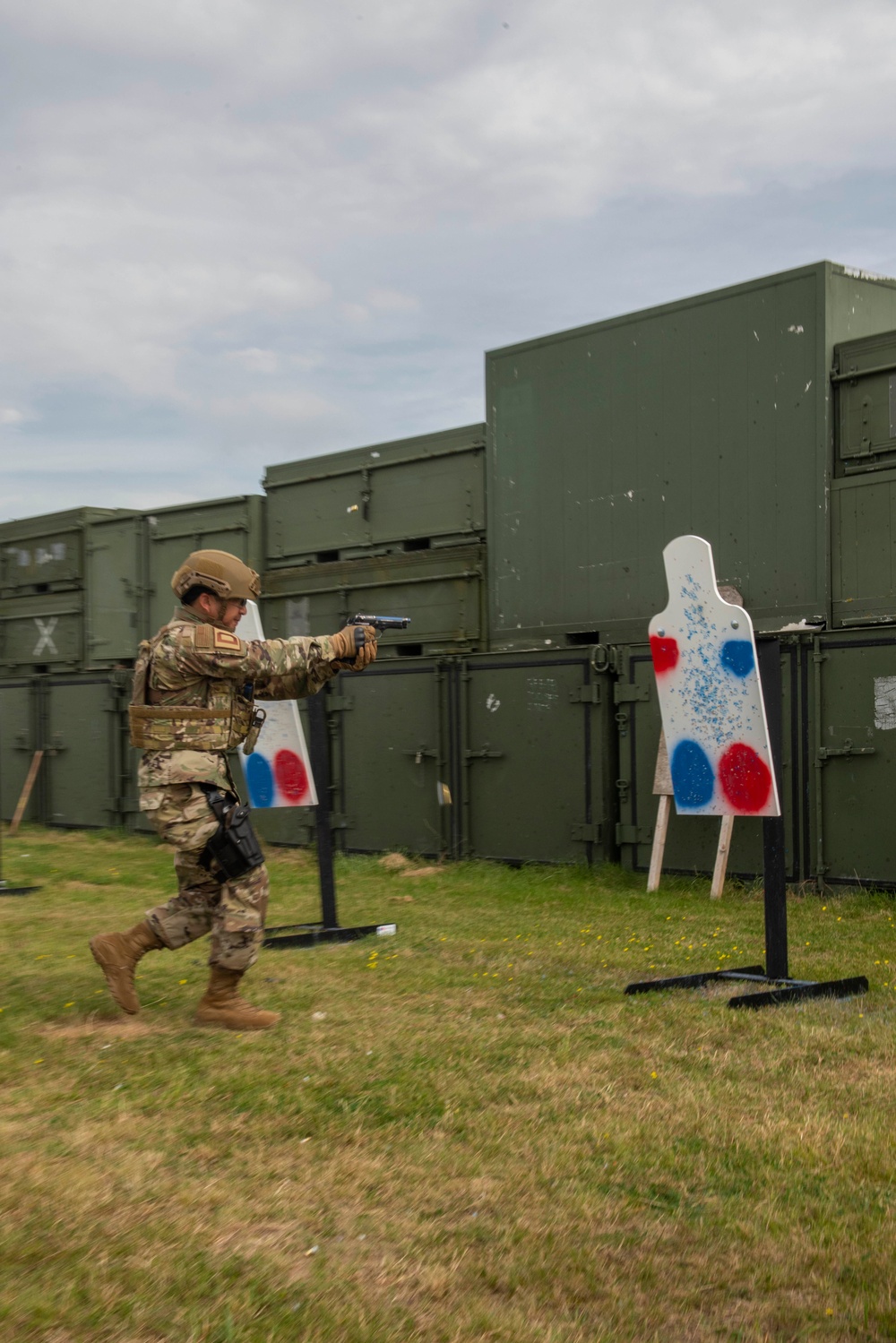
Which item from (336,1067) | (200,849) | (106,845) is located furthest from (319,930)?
(106,845)

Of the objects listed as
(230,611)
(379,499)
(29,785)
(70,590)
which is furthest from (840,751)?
(70,590)

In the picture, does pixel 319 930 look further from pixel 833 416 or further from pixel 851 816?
pixel 833 416

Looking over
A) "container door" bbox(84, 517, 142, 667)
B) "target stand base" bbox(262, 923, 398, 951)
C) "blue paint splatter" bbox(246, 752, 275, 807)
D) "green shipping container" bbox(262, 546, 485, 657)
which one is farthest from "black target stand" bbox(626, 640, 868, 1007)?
"container door" bbox(84, 517, 142, 667)

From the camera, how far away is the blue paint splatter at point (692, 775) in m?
6.38

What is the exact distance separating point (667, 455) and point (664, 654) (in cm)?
343

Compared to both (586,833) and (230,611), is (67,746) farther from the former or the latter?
(230,611)

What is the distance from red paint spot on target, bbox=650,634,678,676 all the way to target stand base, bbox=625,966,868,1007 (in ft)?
5.44

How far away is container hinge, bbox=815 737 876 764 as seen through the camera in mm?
8344

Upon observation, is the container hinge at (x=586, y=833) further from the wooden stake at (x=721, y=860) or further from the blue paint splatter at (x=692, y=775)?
the blue paint splatter at (x=692, y=775)

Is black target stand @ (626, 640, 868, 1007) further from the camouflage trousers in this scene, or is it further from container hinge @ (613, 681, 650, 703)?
container hinge @ (613, 681, 650, 703)

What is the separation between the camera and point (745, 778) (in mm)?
6102

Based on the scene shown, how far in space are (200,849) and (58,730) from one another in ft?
31.1

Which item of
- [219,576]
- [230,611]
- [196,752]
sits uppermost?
[219,576]

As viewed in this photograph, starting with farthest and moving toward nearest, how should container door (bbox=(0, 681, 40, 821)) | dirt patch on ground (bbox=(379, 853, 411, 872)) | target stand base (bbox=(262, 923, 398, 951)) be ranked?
1. container door (bbox=(0, 681, 40, 821))
2. dirt patch on ground (bbox=(379, 853, 411, 872))
3. target stand base (bbox=(262, 923, 398, 951))
